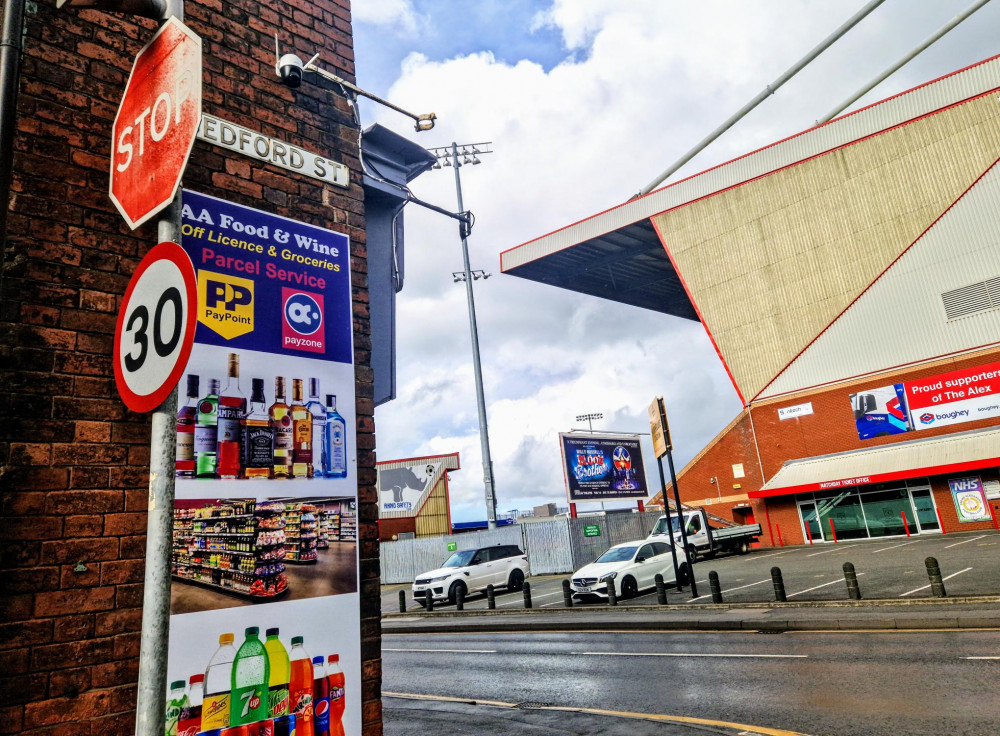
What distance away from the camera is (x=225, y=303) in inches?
149

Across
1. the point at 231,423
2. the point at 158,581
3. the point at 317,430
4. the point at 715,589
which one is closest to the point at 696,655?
the point at 715,589

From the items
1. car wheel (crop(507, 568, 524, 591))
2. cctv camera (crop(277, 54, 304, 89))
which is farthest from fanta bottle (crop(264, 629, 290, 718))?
car wheel (crop(507, 568, 524, 591))

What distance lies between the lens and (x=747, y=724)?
641cm

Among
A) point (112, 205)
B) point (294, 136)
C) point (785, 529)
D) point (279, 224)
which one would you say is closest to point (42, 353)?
point (112, 205)

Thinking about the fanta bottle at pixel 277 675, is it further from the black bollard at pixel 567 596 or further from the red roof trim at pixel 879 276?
the red roof trim at pixel 879 276

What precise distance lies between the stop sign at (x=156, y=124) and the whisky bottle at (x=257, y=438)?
114cm

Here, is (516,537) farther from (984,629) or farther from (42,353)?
(42,353)

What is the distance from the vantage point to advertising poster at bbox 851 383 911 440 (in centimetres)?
3266

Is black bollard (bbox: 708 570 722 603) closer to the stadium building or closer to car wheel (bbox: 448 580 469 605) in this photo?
car wheel (bbox: 448 580 469 605)

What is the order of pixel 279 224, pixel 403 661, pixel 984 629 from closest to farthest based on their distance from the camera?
pixel 279 224, pixel 984 629, pixel 403 661

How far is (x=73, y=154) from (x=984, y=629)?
12944mm

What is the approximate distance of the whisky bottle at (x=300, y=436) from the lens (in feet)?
12.9

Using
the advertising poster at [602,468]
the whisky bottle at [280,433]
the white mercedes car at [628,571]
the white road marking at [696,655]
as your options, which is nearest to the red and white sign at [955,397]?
the advertising poster at [602,468]

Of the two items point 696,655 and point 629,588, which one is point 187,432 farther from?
point 629,588
